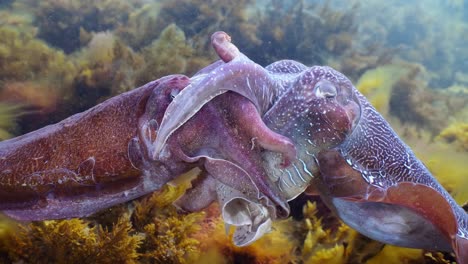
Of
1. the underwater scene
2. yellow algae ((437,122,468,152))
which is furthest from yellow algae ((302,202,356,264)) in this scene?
yellow algae ((437,122,468,152))

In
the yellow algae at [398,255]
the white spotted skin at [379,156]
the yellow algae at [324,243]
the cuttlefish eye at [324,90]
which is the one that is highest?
the cuttlefish eye at [324,90]

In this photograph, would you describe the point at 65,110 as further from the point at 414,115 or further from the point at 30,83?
the point at 414,115

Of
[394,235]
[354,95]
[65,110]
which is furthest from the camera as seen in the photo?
[65,110]

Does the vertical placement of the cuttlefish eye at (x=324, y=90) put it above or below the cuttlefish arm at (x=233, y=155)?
above

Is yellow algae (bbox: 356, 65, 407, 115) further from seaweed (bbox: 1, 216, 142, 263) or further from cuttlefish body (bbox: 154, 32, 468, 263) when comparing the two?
seaweed (bbox: 1, 216, 142, 263)

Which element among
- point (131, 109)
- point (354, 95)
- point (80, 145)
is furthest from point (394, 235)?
point (80, 145)

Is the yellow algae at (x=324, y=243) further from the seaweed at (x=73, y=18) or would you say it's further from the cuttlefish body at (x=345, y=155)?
the seaweed at (x=73, y=18)

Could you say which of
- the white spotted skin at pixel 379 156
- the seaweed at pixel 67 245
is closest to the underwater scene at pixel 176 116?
the seaweed at pixel 67 245

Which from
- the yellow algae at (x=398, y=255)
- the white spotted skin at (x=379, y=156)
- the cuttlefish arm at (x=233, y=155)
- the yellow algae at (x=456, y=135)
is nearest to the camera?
the cuttlefish arm at (x=233, y=155)
